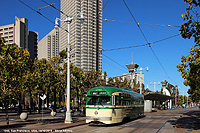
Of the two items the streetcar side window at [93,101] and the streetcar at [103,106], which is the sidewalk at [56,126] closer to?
the streetcar at [103,106]

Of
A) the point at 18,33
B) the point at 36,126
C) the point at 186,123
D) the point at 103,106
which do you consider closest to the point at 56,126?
the point at 36,126

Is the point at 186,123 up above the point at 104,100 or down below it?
below

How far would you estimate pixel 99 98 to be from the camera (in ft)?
62.4

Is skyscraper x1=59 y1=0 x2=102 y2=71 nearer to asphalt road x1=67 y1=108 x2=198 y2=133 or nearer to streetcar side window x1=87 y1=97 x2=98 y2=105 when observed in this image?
asphalt road x1=67 y1=108 x2=198 y2=133

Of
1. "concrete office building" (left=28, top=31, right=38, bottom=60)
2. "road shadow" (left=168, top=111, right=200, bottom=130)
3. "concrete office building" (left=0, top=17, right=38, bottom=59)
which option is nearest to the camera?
"road shadow" (left=168, top=111, right=200, bottom=130)

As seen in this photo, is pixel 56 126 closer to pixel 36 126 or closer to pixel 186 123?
pixel 36 126

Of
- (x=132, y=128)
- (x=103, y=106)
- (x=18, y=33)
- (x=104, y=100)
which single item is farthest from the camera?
(x=18, y=33)

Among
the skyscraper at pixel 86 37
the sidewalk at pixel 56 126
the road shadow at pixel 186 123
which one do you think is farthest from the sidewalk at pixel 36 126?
the skyscraper at pixel 86 37

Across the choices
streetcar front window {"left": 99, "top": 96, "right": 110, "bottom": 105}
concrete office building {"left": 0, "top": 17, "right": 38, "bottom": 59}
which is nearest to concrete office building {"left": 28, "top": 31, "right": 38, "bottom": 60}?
concrete office building {"left": 0, "top": 17, "right": 38, "bottom": 59}

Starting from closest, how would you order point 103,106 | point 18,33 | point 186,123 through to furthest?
point 103,106 → point 186,123 → point 18,33

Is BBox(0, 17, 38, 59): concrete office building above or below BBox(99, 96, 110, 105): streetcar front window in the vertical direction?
above

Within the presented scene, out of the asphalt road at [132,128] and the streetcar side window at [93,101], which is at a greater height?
the streetcar side window at [93,101]

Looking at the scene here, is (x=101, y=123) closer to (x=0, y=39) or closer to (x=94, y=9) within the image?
(x=0, y=39)

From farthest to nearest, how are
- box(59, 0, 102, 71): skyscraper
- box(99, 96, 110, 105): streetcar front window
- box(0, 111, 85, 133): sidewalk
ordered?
box(59, 0, 102, 71): skyscraper, box(99, 96, 110, 105): streetcar front window, box(0, 111, 85, 133): sidewalk
